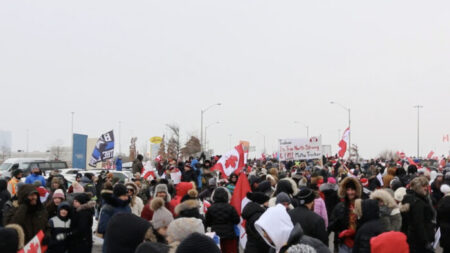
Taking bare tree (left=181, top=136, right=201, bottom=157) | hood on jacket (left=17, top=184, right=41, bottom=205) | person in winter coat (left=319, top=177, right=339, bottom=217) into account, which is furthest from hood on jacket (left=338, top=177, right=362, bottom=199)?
bare tree (left=181, top=136, right=201, bottom=157)

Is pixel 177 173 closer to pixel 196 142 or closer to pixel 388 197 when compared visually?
pixel 388 197

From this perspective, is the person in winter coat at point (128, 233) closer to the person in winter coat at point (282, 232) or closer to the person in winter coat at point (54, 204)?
the person in winter coat at point (282, 232)

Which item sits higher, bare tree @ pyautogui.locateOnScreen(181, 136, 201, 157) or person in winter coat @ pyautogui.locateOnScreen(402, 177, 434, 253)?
bare tree @ pyautogui.locateOnScreen(181, 136, 201, 157)

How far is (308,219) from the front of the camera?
6.85 meters

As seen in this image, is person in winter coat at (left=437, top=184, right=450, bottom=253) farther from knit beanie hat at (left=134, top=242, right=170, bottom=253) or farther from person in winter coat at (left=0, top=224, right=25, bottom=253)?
person in winter coat at (left=0, top=224, right=25, bottom=253)

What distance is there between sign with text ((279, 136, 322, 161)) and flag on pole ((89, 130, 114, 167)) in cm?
819

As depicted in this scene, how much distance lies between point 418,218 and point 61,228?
5.35m

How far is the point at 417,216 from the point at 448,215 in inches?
28.4

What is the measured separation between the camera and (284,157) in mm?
27797

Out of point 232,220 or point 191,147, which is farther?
point 191,147

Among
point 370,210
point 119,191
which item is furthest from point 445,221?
point 119,191

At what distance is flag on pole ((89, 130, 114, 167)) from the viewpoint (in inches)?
974

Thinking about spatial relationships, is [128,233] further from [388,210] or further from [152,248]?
[388,210]

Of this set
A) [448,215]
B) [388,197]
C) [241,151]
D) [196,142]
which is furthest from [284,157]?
[196,142]
